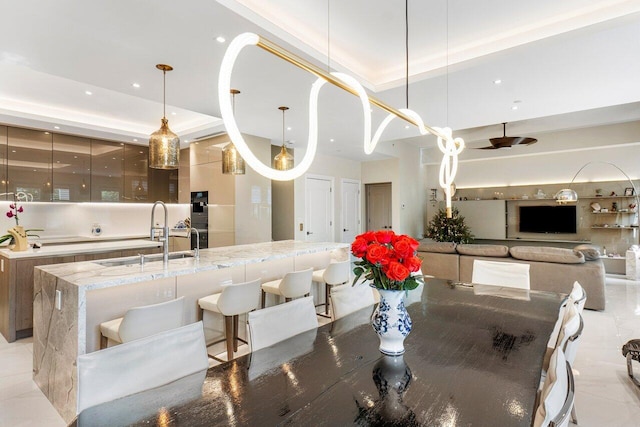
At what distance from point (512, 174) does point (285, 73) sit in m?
7.23

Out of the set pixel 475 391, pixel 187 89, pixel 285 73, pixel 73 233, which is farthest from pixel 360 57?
pixel 73 233

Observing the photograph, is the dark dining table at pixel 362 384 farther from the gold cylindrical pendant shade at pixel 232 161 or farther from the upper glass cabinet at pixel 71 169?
the upper glass cabinet at pixel 71 169

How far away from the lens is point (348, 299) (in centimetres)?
222

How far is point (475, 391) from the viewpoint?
117cm

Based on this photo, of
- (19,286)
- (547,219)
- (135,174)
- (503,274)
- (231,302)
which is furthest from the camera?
(547,219)

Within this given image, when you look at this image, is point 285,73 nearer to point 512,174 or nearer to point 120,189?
point 120,189

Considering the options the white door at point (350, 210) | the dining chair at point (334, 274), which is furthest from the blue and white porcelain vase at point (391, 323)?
the white door at point (350, 210)

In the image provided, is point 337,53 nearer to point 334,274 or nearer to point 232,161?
point 232,161

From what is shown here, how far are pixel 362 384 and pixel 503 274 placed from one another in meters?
2.58

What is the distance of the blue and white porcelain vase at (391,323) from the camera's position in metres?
1.48

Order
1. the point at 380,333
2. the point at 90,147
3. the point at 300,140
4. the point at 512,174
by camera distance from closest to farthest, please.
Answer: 1. the point at 380,333
2. the point at 90,147
3. the point at 300,140
4. the point at 512,174

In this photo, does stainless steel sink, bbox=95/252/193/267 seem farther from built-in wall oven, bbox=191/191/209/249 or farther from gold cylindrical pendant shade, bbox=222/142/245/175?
built-in wall oven, bbox=191/191/209/249

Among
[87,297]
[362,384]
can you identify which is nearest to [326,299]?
[87,297]

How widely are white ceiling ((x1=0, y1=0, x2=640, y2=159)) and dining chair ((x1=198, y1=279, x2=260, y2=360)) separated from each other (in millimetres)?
1888
